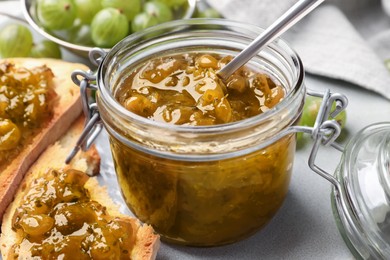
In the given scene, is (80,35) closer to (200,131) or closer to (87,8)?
(87,8)

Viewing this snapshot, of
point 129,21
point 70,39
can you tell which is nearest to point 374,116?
point 129,21

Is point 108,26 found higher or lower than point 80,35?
higher

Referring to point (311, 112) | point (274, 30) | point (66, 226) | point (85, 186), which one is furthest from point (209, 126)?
point (311, 112)

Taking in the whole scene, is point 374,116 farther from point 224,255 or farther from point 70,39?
point 70,39

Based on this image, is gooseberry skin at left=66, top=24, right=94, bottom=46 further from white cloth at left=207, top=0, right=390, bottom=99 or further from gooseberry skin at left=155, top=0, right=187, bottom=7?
white cloth at left=207, top=0, right=390, bottom=99

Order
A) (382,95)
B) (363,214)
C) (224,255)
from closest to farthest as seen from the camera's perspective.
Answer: (363,214)
(224,255)
(382,95)

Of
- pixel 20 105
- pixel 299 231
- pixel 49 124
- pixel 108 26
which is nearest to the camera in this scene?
pixel 299 231

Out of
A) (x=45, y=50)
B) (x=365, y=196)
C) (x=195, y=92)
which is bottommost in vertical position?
(x=45, y=50)

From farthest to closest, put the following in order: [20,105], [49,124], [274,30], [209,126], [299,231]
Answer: [49,124], [20,105], [299,231], [274,30], [209,126]
